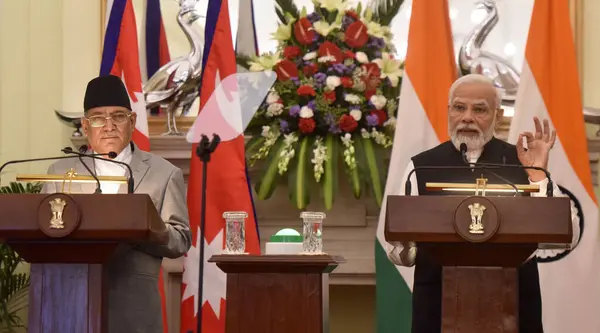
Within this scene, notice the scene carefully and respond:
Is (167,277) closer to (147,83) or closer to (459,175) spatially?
(147,83)

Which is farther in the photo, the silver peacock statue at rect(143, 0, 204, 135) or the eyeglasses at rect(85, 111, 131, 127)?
the silver peacock statue at rect(143, 0, 204, 135)

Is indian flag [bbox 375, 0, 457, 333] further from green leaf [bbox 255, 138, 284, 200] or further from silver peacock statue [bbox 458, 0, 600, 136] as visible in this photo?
green leaf [bbox 255, 138, 284, 200]

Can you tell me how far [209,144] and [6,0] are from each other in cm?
280

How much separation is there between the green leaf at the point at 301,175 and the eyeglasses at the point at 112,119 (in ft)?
5.98

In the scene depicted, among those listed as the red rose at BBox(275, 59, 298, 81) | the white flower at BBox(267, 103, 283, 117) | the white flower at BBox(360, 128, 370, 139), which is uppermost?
the red rose at BBox(275, 59, 298, 81)

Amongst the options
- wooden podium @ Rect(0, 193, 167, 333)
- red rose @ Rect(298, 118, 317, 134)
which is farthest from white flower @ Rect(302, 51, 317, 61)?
wooden podium @ Rect(0, 193, 167, 333)

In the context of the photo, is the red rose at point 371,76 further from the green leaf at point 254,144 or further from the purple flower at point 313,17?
the green leaf at point 254,144

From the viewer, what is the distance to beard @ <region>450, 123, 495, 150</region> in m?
4.06

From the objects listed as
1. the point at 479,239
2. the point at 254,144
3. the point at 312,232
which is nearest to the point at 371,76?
the point at 254,144

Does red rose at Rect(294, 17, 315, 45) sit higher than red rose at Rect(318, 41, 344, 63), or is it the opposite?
red rose at Rect(294, 17, 315, 45)

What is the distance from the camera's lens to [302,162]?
5.54 metres

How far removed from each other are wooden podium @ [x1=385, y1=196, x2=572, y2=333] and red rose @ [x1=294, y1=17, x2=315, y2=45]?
2.54 metres

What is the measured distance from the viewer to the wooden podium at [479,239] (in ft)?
10.2

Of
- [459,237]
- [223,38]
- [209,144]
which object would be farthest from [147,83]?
[459,237]
